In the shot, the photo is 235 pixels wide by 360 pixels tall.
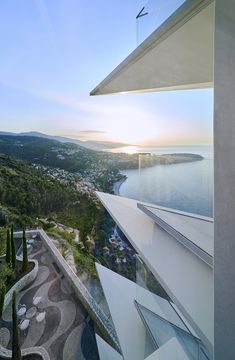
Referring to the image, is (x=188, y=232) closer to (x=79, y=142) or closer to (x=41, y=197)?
(x=41, y=197)

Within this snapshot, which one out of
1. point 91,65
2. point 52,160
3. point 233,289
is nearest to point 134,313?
point 233,289

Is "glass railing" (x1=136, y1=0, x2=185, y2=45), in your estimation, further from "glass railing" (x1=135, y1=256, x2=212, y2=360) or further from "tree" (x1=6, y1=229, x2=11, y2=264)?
"tree" (x1=6, y1=229, x2=11, y2=264)

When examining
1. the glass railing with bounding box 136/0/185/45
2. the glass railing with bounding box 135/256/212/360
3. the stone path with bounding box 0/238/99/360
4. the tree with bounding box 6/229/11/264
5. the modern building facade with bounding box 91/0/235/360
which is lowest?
the stone path with bounding box 0/238/99/360

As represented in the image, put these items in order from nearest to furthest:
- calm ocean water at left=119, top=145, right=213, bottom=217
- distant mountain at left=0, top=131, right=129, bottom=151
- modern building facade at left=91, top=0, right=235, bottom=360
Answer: modern building facade at left=91, top=0, right=235, bottom=360
calm ocean water at left=119, top=145, right=213, bottom=217
distant mountain at left=0, top=131, right=129, bottom=151

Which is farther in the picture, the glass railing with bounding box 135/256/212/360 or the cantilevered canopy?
the glass railing with bounding box 135/256/212/360

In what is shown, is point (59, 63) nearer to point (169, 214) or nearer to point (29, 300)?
point (29, 300)

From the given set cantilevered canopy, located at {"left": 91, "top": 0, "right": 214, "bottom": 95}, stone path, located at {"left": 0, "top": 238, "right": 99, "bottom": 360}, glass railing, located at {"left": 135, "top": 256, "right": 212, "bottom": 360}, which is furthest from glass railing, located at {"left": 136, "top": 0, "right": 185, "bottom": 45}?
stone path, located at {"left": 0, "top": 238, "right": 99, "bottom": 360}
